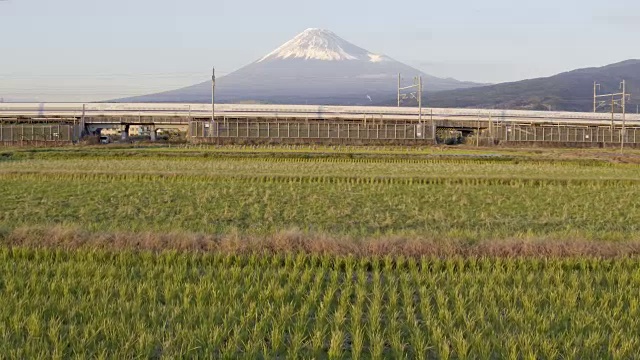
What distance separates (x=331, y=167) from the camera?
73.0 feet

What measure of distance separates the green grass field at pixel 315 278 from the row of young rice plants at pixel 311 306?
2cm

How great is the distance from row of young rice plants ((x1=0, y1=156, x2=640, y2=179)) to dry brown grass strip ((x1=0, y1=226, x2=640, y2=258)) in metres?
10.5

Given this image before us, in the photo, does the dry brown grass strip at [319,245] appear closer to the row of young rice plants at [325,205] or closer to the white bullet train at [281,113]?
the row of young rice plants at [325,205]

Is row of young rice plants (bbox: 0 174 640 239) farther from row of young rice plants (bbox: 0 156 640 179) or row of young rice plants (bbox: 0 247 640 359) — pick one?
row of young rice plants (bbox: 0 247 640 359)

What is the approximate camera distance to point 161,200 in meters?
13.2

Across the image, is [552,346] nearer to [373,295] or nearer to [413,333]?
[413,333]

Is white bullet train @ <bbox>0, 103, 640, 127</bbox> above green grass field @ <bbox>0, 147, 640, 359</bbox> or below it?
above

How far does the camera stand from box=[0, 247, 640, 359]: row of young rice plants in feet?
13.5

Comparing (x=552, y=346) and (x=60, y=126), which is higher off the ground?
(x=60, y=126)

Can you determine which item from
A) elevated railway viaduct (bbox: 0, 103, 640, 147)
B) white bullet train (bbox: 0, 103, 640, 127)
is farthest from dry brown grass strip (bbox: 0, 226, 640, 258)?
white bullet train (bbox: 0, 103, 640, 127)

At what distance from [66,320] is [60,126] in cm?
3838

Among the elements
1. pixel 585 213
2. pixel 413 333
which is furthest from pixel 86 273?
pixel 585 213

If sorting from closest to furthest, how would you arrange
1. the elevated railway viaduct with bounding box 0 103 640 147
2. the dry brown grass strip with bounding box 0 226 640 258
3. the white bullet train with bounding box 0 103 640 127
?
the dry brown grass strip with bounding box 0 226 640 258 < the elevated railway viaduct with bounding box 0 103 640 147 < the white bullet train with bounding box 0 103 640 127

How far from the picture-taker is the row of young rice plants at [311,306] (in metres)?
4.12
